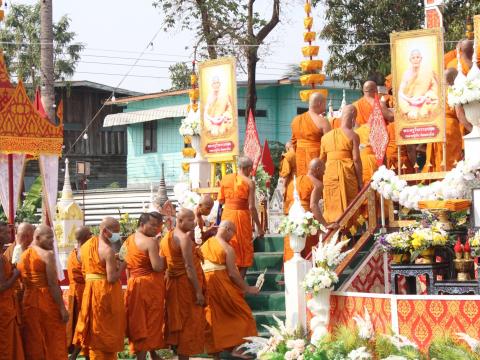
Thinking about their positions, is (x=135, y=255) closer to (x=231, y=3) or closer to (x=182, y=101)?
(x=231, y=3)

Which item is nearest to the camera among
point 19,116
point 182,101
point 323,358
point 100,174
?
point 323,358

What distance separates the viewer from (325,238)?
1191 centimetres

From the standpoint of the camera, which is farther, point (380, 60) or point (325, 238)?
point (380, 60)

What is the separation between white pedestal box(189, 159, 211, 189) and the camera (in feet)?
52.3

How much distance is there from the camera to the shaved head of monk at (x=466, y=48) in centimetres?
1323

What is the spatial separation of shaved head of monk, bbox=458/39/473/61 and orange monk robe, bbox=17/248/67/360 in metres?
5.96

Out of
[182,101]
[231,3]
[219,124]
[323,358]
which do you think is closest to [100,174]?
[182,101]

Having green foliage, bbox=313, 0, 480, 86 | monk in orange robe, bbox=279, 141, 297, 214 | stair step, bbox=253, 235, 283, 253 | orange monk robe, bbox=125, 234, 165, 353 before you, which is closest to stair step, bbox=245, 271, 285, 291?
stair step, bbox=253, 235, 283, 253

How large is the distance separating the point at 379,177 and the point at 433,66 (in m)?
1.40

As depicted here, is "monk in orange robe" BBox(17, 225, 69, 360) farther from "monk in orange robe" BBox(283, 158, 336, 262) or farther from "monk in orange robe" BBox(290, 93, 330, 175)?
"monk in orange robe" BBox(290, 93, 330, 175)

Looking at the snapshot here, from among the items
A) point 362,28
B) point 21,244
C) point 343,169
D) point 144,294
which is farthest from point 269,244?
point 362,28

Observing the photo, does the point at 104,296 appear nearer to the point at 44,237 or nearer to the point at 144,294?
the point at 144,294

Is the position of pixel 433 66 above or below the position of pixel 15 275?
A: above

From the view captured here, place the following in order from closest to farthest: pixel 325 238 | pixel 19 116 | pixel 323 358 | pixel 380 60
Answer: pixel 323 358 → pixel 325 238 → pixel 19 116 → pixel 380 60
